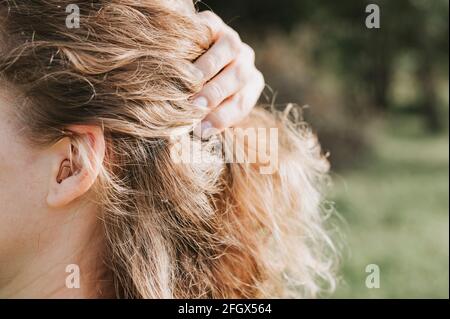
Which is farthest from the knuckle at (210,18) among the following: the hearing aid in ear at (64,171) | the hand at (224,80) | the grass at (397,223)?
the grass at (397,223)

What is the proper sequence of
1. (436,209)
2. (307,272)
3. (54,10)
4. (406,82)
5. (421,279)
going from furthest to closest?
(406,82) → (436,209) → (421,279) → (307,272) → (54,10)

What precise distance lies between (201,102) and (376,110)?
16.0 m

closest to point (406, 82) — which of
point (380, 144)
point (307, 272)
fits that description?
point (380, 144)

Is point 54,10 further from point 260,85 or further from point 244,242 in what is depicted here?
point 244,242

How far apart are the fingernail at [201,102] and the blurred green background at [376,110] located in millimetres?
593

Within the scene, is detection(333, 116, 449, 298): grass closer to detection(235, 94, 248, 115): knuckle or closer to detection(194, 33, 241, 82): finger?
detection(235, 94, 248, 115): knuckle

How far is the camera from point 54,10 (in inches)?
81.3

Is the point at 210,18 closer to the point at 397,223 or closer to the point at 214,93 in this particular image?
the point at 214,93

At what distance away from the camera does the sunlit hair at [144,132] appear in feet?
6.82

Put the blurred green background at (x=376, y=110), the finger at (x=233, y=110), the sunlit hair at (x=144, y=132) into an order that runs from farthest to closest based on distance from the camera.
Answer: the blurred green background at (x=376, y=110) < the finger at (x=233, y=110) < the sunlit hair at (x=144, y=132)

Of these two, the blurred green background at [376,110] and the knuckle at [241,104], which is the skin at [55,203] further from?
the blurred green background at [376,110]

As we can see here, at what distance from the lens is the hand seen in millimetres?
2279

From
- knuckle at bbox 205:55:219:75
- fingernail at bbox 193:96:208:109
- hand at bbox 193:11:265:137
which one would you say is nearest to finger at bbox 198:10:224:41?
hand at bbox 193:11:265:137
